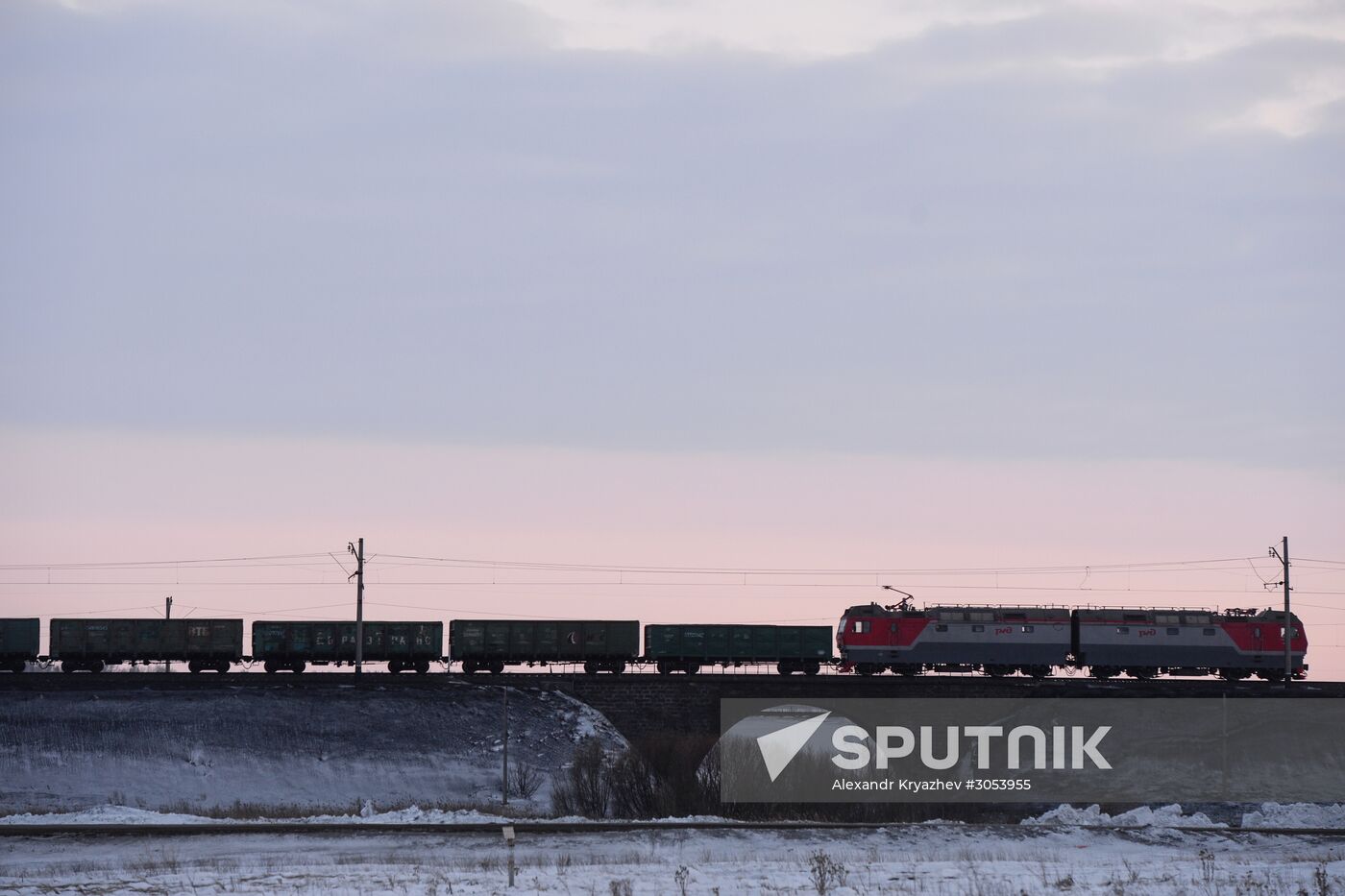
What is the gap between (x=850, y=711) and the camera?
64562 mm

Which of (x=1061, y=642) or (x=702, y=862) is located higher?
(x=1061, y=642)

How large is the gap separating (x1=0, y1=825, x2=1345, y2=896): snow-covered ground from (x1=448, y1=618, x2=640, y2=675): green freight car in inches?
1611

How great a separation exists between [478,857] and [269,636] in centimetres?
4538

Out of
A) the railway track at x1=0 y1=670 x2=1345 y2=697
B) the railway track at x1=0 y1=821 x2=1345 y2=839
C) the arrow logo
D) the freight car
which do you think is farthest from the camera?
the freight car

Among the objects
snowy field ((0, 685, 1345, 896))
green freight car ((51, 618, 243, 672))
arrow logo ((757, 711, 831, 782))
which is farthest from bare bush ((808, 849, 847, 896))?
green freight car ((51, 618, 243, 672))

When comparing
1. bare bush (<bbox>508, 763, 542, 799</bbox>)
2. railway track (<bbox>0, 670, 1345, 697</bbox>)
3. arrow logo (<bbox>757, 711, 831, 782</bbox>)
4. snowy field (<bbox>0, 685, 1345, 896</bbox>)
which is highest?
railway track (<bbox>0, 670, 1345, 697</bbox>)

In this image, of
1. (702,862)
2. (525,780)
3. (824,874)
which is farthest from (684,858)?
(525,780)

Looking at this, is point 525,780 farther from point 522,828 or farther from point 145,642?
point 522,828

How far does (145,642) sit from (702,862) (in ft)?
165

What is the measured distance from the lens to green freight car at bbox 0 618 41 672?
67438 mm

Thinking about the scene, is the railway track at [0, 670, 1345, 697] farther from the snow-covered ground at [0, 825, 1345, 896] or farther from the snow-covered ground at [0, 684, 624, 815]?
the snow-covered ground at [0, 825, 1345, 896]

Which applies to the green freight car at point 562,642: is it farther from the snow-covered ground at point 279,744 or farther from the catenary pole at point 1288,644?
the catenary pole at point 1288,644

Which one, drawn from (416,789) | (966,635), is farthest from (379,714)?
(966,635)

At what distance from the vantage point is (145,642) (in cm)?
6875
